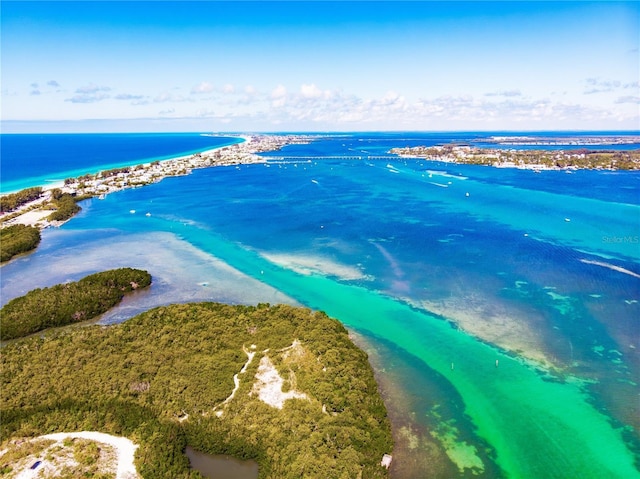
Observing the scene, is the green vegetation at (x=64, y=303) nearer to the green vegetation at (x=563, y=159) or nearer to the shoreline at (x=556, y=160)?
the shoreline at (x=556, y=160)

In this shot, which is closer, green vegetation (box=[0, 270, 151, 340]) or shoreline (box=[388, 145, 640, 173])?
green vegetation (box=[0, 270, 151, 340])

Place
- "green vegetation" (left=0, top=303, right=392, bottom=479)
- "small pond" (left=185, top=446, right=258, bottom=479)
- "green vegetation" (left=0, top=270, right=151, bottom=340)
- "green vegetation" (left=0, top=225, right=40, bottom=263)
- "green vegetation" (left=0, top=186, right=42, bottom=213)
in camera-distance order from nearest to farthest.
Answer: "small pond" (left=185, top=446, right=258, bottom=479), "green vegetation" (left=0, top=303, right=392, bottom=479), "green vegetation" (left=0, top=270, right=151, bottom=340), "green vegetation" (left=0, top=225, right=40, bottom=263), "green vegetation" (left=0, top=186, right=42, bottom=213)

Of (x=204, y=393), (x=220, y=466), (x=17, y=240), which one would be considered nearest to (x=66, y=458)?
(x=204, y=393)

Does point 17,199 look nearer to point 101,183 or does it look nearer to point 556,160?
point 101,183

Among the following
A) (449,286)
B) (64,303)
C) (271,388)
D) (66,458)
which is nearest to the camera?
(66,458)

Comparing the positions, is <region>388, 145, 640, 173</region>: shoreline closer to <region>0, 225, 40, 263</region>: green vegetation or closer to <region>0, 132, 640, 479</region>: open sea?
<region>0, 132, 640, 479</region>: open sea

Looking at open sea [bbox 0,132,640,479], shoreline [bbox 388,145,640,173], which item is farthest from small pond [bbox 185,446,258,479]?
shoreline [bbox 388,145,640,173]

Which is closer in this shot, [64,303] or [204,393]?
[204,393]
